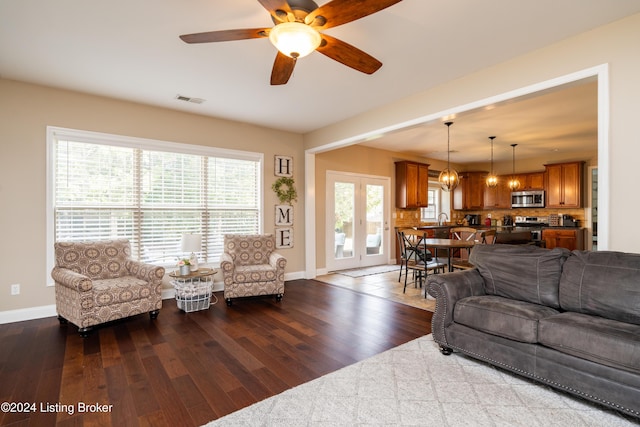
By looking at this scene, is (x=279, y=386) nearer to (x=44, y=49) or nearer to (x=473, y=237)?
(x=44, y=49)

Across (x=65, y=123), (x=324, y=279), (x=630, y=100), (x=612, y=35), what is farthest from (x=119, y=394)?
(x=612, y=35)

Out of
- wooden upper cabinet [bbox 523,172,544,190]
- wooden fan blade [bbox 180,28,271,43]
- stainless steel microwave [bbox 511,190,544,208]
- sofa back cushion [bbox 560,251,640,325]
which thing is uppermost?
wooden fan blade [bbox 180,28,271,43]

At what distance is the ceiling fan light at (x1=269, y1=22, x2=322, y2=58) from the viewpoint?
6.74 feet

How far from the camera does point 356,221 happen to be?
7137mm

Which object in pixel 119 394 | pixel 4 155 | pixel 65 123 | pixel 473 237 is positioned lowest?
pixel 119 394

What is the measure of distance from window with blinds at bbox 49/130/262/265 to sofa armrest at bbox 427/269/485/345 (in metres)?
3.58

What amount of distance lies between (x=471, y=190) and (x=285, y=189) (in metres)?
6.10

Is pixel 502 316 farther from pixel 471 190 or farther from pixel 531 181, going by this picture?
pixel 471 190

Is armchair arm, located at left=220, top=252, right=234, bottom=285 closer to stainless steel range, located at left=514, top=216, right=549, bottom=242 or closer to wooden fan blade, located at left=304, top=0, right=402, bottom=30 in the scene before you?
wooden fan blade, located at left=304, top=0, right=402, bottom=30

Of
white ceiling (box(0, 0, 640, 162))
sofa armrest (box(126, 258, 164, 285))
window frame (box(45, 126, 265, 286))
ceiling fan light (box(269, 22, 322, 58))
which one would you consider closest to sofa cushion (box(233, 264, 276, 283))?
sofa armrest (box(126, 258, 164, 285))

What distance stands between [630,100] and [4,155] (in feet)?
→ 20.7

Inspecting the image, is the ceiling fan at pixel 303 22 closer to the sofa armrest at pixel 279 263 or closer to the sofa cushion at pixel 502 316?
the sofa cushion at pixel 502 316

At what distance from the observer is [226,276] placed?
436 centimetres

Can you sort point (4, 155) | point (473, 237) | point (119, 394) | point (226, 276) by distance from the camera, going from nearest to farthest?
point (119, 394) → point (4, 155) → point (226, 276) → point (473, 237)
